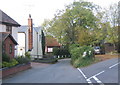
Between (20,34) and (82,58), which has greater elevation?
(20,34)

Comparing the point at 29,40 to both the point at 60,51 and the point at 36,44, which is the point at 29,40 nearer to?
the point at 36,44

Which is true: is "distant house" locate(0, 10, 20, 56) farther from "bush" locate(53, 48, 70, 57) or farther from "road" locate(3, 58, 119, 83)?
"bush" locate(53, 48, 70, 57)

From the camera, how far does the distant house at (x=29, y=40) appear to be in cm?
4275

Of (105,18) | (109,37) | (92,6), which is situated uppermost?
(92,6)

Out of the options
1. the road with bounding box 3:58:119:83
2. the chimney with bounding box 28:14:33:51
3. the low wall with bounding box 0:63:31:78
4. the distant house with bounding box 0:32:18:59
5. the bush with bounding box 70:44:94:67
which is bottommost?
the road with bounding box 3:58:119:83

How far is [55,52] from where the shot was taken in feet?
181

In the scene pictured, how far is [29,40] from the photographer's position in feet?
147

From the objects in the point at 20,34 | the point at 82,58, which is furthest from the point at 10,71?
the point at 20,34

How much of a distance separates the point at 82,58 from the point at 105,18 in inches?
616

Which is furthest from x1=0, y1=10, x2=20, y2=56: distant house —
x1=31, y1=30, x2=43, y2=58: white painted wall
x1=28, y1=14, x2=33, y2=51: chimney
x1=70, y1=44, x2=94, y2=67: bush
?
x1=31, y1=30, x2=43, y2=58: white painted wall

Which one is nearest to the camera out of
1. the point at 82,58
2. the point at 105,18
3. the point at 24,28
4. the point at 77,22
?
the point at 82,58

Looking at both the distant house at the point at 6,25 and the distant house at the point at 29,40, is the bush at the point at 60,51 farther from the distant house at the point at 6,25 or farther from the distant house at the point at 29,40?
the distant house at the point at 6,25

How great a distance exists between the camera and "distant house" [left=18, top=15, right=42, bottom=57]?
42.8m

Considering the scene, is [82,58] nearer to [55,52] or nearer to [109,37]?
[109,37]
